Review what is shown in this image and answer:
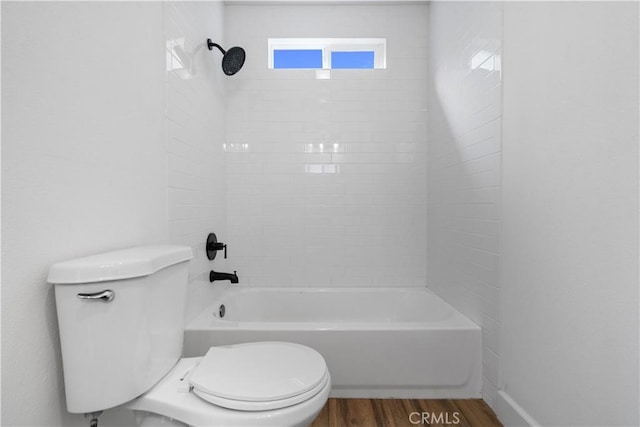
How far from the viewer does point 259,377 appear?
104cm

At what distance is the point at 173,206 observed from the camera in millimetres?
1652

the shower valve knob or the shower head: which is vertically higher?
the shower head

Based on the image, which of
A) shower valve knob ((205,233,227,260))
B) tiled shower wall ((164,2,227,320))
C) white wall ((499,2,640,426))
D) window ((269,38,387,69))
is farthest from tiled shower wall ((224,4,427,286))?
white wall ((499,2,640,426))

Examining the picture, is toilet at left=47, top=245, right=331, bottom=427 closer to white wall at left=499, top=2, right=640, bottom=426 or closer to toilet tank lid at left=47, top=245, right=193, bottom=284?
toilet tank lid at left=47, top=245, right=193, bottom=284

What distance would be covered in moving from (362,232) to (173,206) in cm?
144

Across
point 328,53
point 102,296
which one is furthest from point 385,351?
point 328,53

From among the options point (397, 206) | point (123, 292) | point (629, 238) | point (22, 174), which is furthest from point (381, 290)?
point (22, 174)

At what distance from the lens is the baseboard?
53.0 inches

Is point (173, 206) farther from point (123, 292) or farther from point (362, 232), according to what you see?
point (362, 232)

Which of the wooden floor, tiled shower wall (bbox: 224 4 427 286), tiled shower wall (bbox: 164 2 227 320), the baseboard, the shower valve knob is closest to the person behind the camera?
the baseboard

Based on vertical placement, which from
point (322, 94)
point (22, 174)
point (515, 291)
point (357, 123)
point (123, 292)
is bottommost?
point (515, 291)

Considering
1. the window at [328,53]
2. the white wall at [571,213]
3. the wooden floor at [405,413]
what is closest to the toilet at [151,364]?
the wooden floor at [405,413]

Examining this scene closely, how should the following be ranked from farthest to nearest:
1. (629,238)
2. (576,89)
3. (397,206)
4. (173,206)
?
(397,206) < (173,206) < (576,89) < (629,238)

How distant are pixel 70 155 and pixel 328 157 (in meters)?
1.83
